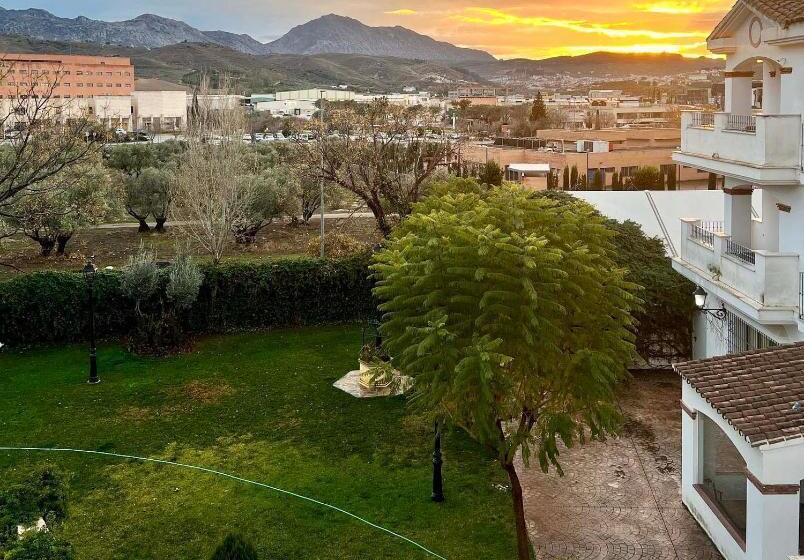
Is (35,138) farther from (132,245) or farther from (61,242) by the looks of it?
(132,245)

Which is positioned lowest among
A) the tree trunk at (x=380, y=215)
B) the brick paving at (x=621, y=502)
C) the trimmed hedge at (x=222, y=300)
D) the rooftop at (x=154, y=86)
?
the brick paving at (x=621, y=502)

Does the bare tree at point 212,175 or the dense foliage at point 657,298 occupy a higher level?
the bare tree at point 212,175

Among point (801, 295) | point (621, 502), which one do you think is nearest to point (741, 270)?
point (801, 295)

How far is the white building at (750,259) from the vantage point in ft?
31.0

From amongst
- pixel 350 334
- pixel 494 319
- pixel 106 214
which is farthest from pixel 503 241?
pixel 106 214

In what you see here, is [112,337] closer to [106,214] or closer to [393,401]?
[393,401]

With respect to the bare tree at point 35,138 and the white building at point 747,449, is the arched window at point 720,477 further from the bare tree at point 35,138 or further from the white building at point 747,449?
the bare tree at point 35,138

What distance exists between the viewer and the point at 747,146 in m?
13.8

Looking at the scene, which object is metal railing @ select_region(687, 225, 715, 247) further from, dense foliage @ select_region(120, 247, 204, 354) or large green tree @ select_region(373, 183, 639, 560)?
dense foliage @ select_region(120, 247, 204, 354)

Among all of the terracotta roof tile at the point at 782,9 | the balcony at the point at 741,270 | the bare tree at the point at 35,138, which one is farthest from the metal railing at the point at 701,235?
the bare tree at the point at 35,138

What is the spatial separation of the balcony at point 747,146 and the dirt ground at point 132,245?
1834 centimetres

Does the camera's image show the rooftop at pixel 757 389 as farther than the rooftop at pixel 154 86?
No

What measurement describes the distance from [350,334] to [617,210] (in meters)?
8.10

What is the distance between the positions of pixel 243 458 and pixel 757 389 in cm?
857
